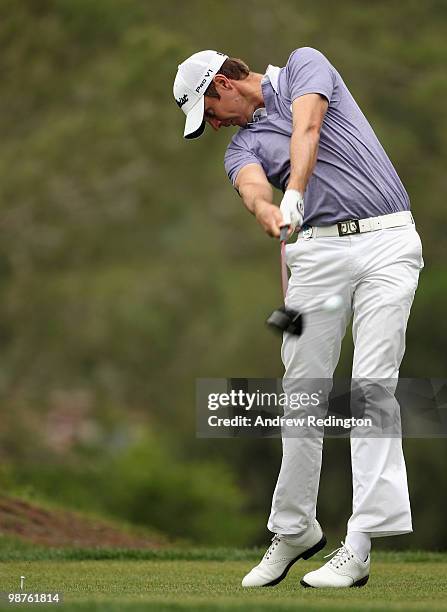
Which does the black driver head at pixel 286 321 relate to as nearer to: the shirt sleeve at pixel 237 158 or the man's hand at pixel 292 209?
the man's hand at pixel 292 209

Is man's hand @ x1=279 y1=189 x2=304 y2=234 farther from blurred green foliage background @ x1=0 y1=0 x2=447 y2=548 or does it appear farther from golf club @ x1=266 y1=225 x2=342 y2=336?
blurred green foliage background @ x1=0 y1=0 x2=447 y2=548

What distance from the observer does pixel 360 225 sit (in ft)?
18.1

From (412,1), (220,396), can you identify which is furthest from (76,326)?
(220,396)

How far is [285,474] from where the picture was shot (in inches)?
220

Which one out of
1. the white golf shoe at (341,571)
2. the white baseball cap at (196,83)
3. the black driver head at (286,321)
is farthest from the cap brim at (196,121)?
the white golf shoe at (341,571)

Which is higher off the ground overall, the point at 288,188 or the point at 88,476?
the point at 288,188

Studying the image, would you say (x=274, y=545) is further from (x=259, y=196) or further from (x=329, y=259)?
(x=259, y=196)

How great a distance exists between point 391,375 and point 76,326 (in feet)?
57.4

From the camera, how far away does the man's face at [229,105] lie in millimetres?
5855

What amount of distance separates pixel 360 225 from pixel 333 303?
0.34 metres

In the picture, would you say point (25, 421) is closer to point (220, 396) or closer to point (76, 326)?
point (76, 326)

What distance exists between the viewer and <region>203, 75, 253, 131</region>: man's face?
586 cm

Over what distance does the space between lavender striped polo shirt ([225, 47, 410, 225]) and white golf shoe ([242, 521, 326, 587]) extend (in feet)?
4.29

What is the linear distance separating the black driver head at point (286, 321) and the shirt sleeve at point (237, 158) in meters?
0.66
